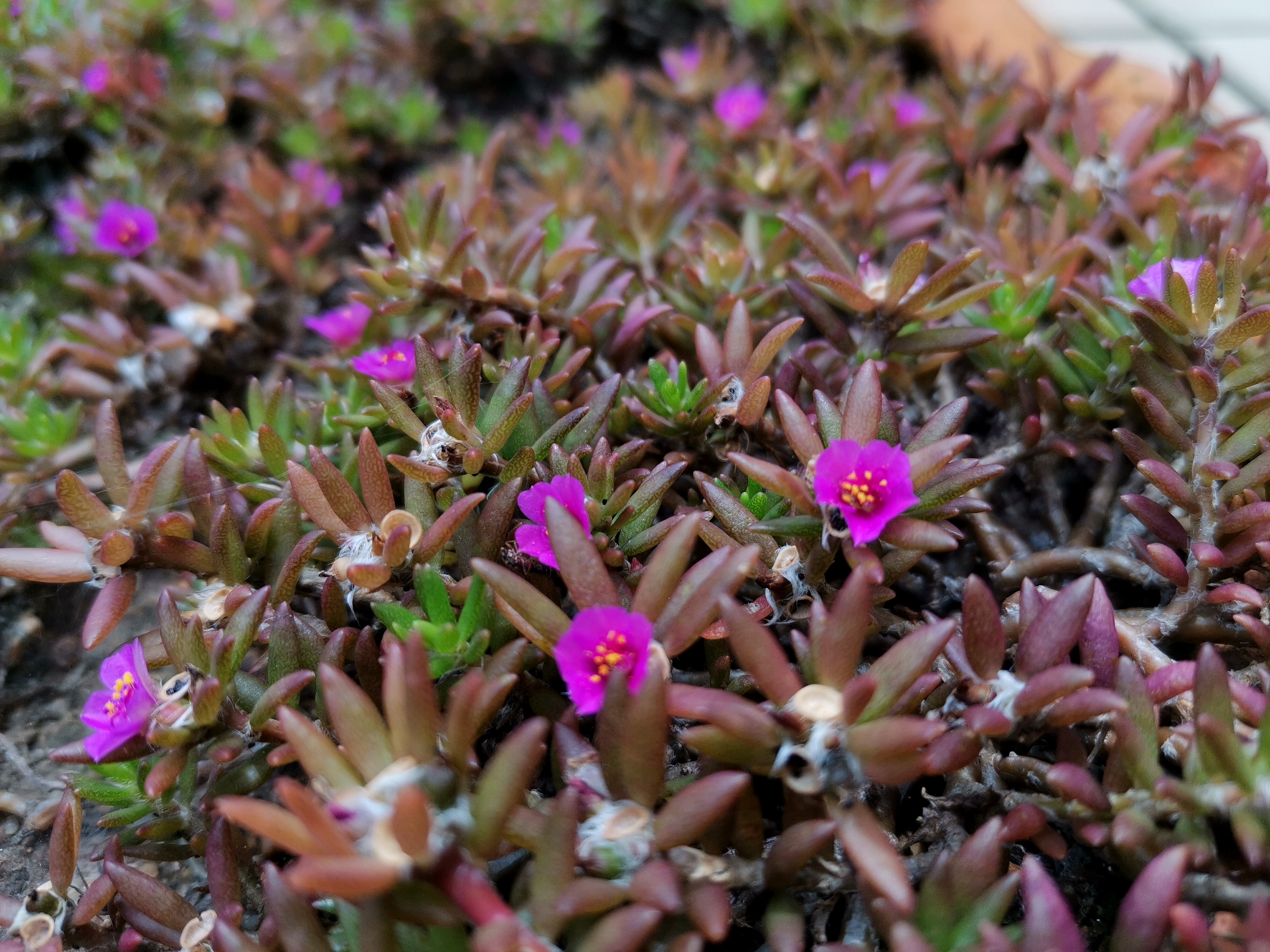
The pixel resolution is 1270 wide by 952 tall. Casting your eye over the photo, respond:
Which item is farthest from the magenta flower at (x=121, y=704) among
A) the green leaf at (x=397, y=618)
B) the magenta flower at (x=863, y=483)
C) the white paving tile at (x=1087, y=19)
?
the white paving tile at (x=1087, y=19)

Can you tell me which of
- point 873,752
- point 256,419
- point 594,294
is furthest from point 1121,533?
point 256,419

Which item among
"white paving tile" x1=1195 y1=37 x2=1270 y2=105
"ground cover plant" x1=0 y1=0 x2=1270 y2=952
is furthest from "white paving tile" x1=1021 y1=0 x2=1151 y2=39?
"ground cover plant" x1=0 y1=0 x2=1270 y2=952

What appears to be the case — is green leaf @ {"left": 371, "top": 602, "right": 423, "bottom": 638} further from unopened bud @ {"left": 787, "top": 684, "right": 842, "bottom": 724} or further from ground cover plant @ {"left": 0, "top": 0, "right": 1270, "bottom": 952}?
unopened bud @ {"left": 787, "top": 684, "right": 842, "bottom": 724}

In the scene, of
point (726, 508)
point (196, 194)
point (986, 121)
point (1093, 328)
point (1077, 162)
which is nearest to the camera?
point (726, 508)

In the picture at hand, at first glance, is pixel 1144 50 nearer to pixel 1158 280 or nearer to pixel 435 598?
pixel 1158 280

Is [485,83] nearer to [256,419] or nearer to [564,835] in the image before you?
[256,419]

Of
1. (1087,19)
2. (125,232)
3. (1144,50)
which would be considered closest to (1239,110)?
(1144,50)

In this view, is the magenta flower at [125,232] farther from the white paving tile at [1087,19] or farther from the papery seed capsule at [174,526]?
the white paving tile at [1087,19]
